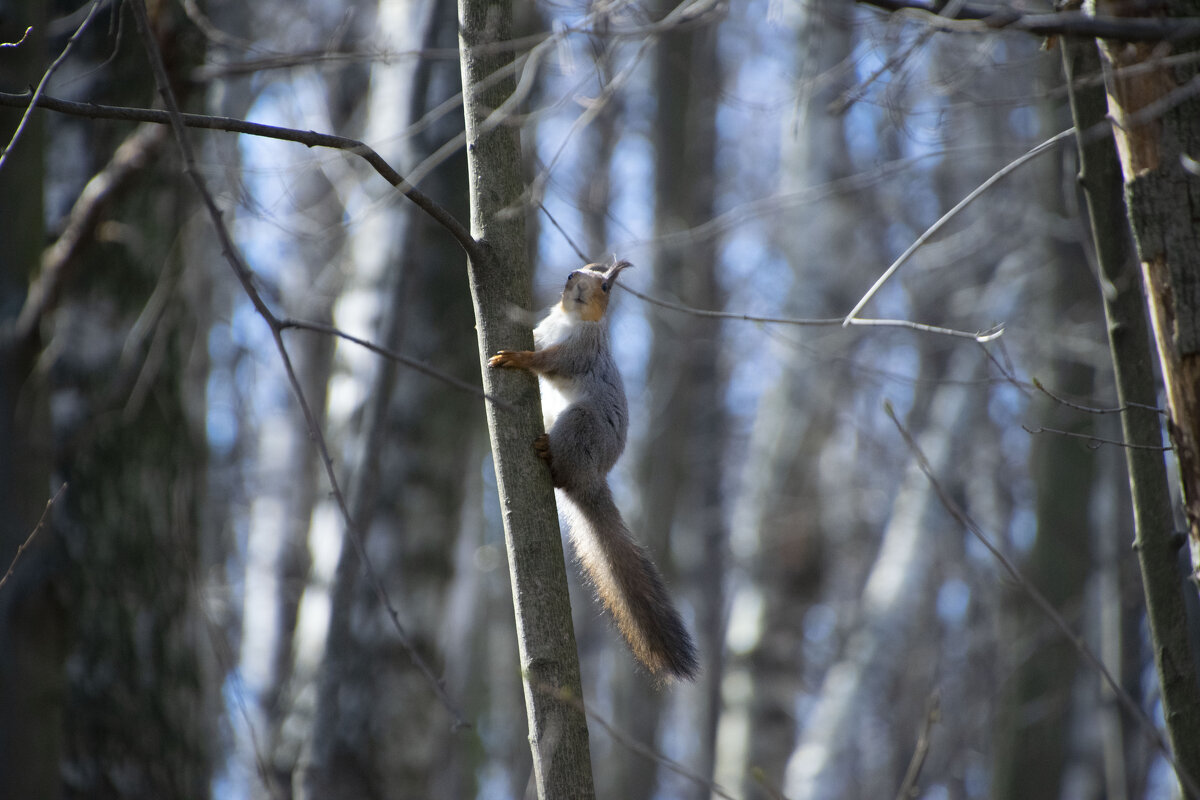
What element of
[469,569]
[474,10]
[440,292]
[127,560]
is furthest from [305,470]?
[474,10]

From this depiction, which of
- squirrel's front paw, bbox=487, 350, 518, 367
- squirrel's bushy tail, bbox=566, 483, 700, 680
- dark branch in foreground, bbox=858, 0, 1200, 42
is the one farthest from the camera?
squirrel's bushy tail, bbox=566, 483, 700, 680

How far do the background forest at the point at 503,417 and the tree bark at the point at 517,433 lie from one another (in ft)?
0.32

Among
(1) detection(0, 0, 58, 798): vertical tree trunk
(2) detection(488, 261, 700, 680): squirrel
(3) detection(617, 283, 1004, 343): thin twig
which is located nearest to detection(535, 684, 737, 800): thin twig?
(2) detection(488, 261, 700, 680): squirrel

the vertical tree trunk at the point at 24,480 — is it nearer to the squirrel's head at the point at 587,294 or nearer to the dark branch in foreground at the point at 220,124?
the dark branch in foreground at the point at 220,124

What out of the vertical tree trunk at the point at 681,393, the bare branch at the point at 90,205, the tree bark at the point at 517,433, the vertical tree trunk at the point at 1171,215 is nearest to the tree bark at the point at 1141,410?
the vertical tree trunk at the point at 1171,215

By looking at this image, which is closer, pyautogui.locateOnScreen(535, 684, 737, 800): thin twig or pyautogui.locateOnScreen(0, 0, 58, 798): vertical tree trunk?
pyautogui.locateOnScreen(535, 684, 737, 800): thin twig

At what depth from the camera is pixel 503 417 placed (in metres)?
2.36

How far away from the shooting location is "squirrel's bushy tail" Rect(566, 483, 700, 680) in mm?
2914

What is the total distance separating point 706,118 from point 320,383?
17.9 feet

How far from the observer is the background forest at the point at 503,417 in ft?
10.2

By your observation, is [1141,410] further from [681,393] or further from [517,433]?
[681,393]

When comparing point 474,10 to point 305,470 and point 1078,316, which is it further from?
point 305,470

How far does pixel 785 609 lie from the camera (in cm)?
779

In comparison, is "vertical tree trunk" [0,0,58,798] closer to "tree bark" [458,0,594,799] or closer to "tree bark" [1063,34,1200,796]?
"tree bark" [458,0,594,799]
